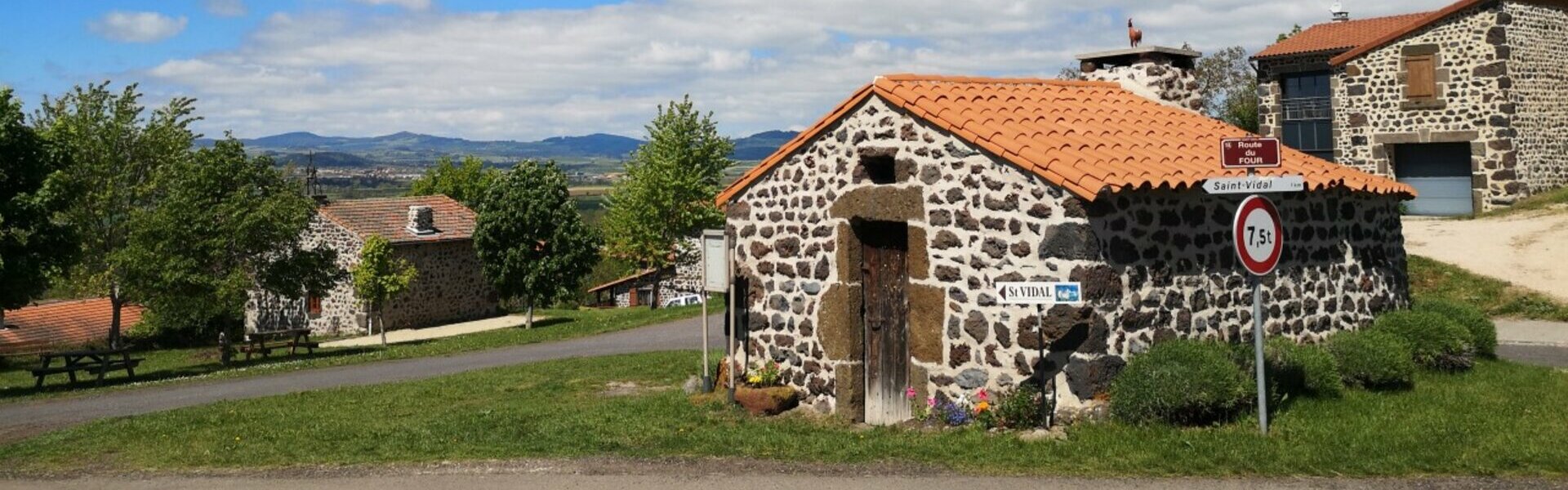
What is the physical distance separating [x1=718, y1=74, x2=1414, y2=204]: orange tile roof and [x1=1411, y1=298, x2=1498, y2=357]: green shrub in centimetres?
128

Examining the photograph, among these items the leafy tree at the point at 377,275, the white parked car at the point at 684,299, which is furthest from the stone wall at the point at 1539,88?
the leafy tree at the point at 377,275

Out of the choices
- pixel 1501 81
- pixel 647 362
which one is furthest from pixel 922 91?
pixel 1501 81

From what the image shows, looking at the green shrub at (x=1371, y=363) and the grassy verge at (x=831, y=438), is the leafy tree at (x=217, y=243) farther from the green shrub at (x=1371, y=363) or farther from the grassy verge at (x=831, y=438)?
the green shrub at (x=1371, y=363)

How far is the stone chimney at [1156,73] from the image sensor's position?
45.3 feet

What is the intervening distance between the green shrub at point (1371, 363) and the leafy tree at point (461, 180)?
183 ft

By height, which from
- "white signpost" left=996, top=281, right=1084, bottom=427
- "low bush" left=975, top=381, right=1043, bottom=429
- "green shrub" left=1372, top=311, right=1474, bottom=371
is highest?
"white signpost" left=996, top=281, right=1084, bottom=427

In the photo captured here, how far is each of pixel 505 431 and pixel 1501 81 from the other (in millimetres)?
26869

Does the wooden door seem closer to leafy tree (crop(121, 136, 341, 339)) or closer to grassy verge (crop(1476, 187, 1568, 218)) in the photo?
leafy tree (crop(121, 136, 341, 339))

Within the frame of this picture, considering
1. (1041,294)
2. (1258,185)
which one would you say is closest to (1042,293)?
(1041,294)

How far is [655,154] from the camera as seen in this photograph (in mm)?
47625

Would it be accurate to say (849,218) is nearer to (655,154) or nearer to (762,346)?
(762,346)

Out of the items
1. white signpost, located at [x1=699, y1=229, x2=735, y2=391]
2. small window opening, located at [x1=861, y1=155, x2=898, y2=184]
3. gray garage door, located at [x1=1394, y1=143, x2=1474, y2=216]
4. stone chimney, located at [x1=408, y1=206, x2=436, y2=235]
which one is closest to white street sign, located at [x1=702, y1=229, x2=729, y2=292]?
white signpost, located at [x1=699, y1=229, x2=735, y2=391]

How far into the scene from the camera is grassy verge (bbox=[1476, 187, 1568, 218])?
27797mm

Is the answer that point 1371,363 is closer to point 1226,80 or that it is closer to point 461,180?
point 1226,80
